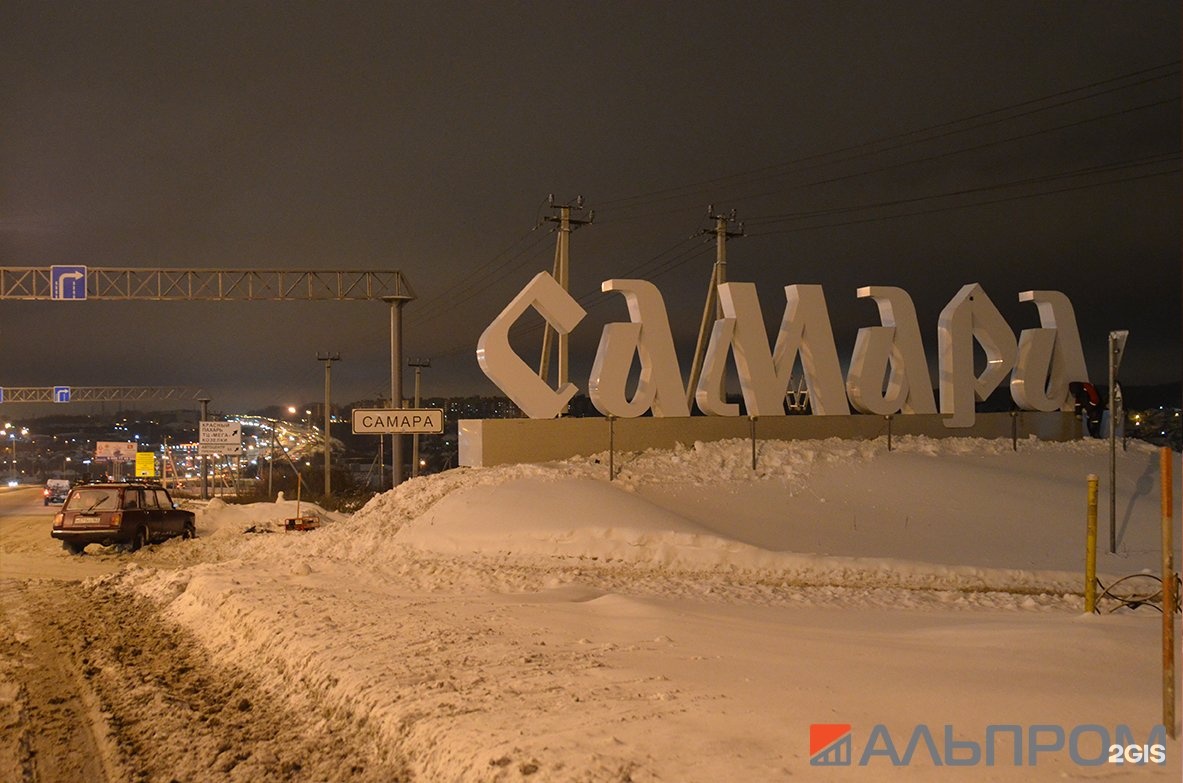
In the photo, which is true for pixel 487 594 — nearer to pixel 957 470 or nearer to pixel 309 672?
pixel 309 672

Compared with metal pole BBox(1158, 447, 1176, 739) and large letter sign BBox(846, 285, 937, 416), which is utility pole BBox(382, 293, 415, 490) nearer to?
large letter sign BBox(846, 285, 937, 416)

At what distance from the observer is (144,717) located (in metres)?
7.91

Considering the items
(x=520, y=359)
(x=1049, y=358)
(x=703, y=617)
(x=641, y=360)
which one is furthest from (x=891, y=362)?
(x=703, y=617)

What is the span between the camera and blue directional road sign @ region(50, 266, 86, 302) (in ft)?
99.8

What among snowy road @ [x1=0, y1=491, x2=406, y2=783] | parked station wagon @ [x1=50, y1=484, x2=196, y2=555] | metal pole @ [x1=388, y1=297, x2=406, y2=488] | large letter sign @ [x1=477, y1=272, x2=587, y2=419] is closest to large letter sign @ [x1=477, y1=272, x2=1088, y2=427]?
large letter sign @ [x1=477, y1=272, x2=587, y2=419]

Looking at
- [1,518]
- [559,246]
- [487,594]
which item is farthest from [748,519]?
[1,518]

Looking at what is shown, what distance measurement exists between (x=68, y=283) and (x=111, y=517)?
509 inches

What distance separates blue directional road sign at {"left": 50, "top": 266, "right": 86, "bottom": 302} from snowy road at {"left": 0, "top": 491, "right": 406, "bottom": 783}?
20422 millimetres

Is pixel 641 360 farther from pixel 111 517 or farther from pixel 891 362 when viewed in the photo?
pixel 111 517

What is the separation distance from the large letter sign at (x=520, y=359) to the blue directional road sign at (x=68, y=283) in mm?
15212

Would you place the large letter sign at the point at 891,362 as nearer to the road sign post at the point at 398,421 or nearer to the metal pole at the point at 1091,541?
the road sign post at the point at 398,421

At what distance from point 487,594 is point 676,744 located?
7130 millimetres

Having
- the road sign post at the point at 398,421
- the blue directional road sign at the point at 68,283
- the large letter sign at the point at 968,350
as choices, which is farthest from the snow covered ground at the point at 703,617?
the blue directional road sign at the point at 68,283

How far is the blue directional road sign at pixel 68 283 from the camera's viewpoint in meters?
30.4
